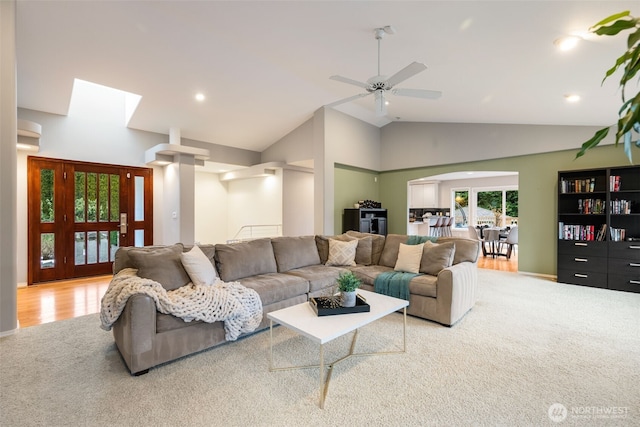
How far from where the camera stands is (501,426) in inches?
72.4

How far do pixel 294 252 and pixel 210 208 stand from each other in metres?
5.45

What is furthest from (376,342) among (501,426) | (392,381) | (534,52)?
(534,52)

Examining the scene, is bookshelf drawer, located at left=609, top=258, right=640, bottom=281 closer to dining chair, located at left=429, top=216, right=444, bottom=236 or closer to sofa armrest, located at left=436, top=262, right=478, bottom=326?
sofa armrest, located at left=436, top=262, right=478, bottom=326

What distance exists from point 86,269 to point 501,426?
264 inches

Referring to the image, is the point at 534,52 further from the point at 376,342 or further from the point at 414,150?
the point at 414,150

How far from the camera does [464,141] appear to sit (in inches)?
253

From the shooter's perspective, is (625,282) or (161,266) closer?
(161,266)

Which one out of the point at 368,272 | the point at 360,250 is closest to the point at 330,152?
the point at 360,250

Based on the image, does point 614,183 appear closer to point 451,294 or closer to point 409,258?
point 409,258

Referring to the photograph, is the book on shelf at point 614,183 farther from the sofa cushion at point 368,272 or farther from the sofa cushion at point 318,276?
the sofa cushion at point 318,276

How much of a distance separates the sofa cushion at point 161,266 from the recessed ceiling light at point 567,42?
4.10 meters

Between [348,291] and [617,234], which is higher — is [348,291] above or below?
below

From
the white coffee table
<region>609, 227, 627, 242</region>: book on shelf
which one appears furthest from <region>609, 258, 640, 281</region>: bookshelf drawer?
the white coffee table

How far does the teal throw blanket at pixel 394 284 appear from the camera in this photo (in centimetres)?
362
